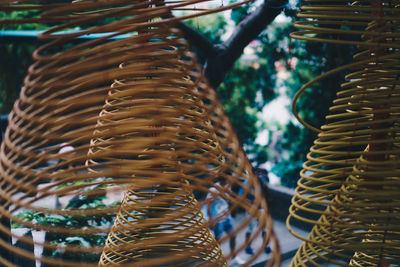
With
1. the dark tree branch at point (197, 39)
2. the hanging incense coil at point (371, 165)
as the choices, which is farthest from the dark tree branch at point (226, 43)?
the hanging incense coil at point (371, 165)

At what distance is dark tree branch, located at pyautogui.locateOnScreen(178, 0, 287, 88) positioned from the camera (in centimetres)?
221

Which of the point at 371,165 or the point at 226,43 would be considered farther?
the point at 226,43

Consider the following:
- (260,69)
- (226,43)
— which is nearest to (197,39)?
(226,43)

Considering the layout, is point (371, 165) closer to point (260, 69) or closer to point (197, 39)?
point (197, 39)

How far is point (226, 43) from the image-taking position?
2465 mm

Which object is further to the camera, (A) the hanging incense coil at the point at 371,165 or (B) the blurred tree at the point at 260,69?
(B) the blurred tree at the point at 260,69

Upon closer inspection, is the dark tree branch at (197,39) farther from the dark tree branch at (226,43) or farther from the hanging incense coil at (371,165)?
the hanging incense coil at (371,165)

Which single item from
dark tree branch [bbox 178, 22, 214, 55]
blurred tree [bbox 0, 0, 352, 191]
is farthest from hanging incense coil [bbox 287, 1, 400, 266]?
dark tree branch [bbox 178, 22, 214, 55]

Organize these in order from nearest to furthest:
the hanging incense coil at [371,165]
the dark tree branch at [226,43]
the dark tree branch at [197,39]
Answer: the hanging incense coil at [371,165] → the dark tree branch at [226,43] → the dark tree branch at [197,39]

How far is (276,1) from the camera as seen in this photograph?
1927 millimetres

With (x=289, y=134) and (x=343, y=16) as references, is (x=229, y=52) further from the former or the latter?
(x=343, y=16)

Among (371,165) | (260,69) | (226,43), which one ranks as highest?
(226,43)

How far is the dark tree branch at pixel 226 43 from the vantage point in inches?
87.0

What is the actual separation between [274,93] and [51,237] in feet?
8.14
